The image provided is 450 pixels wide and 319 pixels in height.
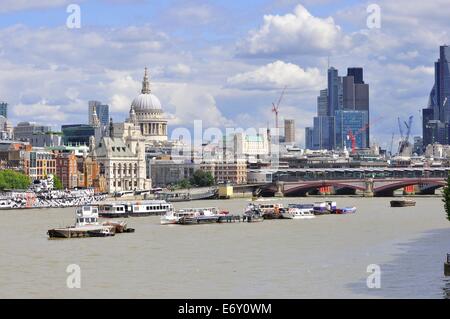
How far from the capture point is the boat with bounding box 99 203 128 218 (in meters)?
67.5

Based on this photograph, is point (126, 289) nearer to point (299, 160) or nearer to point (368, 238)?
point (368, 238)

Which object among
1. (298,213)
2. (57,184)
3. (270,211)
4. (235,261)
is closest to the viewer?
(235,261)

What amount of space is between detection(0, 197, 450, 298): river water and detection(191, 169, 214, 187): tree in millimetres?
69211

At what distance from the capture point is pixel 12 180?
101m

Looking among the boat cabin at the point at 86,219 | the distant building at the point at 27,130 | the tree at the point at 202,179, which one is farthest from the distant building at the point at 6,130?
the boat cabin at the point at 86,219

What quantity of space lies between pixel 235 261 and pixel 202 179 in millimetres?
90447

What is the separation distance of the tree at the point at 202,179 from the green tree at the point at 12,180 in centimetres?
2840

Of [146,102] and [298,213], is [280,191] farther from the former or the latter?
[146,102]

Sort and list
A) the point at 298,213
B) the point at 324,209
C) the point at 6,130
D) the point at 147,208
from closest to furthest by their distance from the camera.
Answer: the point at 298,213 → the point at 147,208 → the point at 324,209 → the point at 6,130

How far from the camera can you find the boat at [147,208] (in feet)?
226

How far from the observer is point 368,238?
157 feet

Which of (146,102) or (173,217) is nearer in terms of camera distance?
(173,217)

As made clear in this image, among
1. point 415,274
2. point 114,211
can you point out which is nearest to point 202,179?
point 114,211
